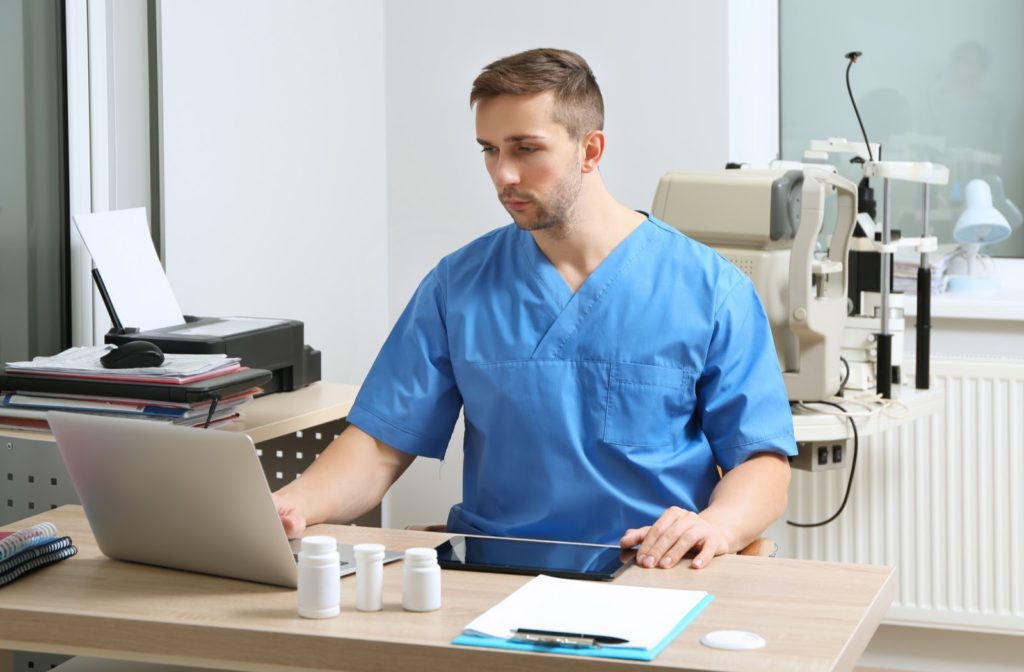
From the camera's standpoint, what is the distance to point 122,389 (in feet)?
6.20

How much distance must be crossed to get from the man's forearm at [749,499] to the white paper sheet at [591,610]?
326 millimetres

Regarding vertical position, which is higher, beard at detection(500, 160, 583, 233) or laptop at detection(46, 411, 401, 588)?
beard at detection(500, 160, 583, 233)

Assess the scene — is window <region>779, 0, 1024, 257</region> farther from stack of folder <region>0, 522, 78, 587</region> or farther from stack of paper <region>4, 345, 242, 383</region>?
stack of folder <region>0, 522, 78, 587</region>

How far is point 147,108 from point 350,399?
70cm

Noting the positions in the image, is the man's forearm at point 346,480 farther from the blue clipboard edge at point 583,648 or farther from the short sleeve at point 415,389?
the blue clipboard edge at point 583,648

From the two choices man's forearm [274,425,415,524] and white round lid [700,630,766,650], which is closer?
white round lid [700,630,766,650]

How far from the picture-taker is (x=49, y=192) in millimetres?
2326

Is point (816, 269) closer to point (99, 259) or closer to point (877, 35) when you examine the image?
point (877, 35)

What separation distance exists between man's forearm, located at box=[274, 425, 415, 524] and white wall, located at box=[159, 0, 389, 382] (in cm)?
92

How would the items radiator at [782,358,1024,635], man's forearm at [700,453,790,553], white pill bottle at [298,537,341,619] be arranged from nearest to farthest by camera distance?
1. white pill bottle at [298,537,341,619]
2. man's forearm at [700,453,790,553]
3. radiator at [782,358,1024,635]

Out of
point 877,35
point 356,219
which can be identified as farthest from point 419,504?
point 877,35

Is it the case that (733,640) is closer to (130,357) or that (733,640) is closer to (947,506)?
(130,357)

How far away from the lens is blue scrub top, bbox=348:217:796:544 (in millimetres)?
1697

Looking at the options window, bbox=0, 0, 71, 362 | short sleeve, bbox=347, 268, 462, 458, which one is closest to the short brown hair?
short sleeve, bbox=347, 268, 462, 458
